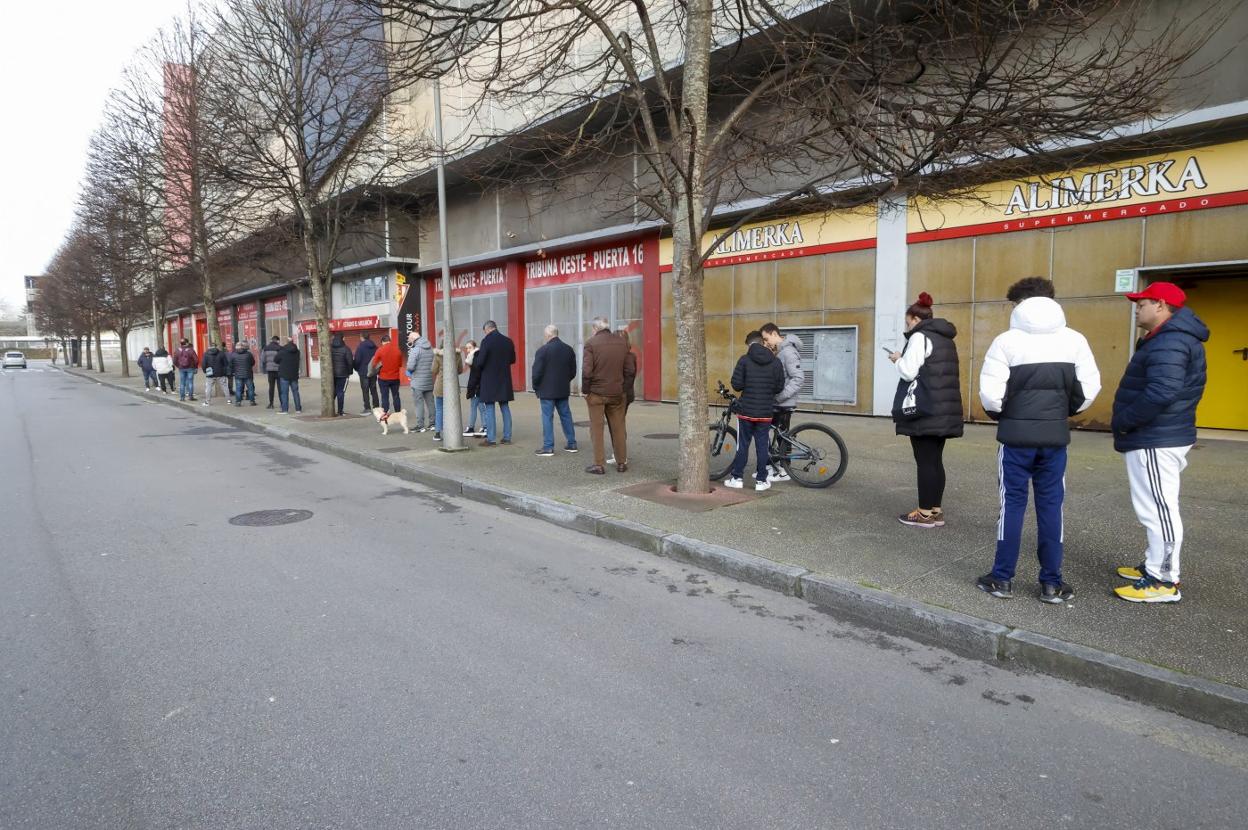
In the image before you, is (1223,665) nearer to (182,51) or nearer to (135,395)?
(182,51)

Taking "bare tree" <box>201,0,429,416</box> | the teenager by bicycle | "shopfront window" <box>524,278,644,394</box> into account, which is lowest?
the teenager by bicycle

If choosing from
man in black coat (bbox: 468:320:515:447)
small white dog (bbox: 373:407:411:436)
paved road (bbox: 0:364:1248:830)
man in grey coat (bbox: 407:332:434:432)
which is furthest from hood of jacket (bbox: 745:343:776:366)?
small white dog (bbox: 373:407:411:436)

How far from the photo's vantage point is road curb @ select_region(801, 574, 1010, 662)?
412 cm

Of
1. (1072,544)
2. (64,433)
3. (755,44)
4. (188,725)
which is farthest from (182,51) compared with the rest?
(1072,544)

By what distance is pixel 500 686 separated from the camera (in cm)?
370

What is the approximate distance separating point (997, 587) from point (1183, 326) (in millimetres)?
1832

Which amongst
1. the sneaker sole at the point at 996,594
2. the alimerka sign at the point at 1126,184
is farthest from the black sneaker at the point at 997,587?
the alimerka sign at the point at 1126,184

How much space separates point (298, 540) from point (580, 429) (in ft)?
23.1

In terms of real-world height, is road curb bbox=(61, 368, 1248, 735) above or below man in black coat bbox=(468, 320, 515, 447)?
below

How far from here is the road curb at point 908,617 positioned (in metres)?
4.12

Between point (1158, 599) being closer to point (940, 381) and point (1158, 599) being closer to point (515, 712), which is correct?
point (940, 381)

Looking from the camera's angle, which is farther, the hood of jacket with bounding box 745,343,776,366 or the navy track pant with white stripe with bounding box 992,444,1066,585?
the hood of jacket with bounding box 745,343,776,366

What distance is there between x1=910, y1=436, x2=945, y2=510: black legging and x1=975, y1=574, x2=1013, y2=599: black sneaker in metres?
1.56

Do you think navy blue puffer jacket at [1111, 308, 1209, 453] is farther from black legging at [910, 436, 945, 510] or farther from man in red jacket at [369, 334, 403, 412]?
man in red jacket at [369, 334, 403, 412]
